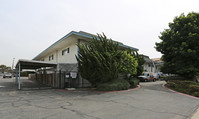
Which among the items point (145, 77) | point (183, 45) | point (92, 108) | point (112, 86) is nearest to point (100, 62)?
point (112, 86)

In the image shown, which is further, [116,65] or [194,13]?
[194,13]

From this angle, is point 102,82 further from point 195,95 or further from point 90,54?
point 195,95

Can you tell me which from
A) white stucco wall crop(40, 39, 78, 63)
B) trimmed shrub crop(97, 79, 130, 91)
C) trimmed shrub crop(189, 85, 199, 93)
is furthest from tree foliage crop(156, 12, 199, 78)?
white stucco wall crop(40, 39, 78, 63)

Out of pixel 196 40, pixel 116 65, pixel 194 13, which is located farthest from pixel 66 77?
pixel 194 13

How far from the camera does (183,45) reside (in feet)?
44.3

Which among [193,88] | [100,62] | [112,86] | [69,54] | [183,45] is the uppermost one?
[183,45]

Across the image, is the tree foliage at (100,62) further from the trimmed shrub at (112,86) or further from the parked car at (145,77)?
the parked car at (145,77)

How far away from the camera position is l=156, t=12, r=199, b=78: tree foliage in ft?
43.9

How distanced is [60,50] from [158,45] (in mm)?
14779

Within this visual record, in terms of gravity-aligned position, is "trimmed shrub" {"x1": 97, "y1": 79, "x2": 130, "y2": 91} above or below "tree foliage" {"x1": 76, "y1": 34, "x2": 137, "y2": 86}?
below

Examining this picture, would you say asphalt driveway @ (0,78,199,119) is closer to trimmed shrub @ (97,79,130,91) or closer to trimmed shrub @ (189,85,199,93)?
trimmed shrub @ (97,79,130,91)

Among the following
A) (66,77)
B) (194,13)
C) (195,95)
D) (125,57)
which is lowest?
(195,95)

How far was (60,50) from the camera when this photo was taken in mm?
17812

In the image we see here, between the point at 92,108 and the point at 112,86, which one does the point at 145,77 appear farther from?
the point at 92,108
